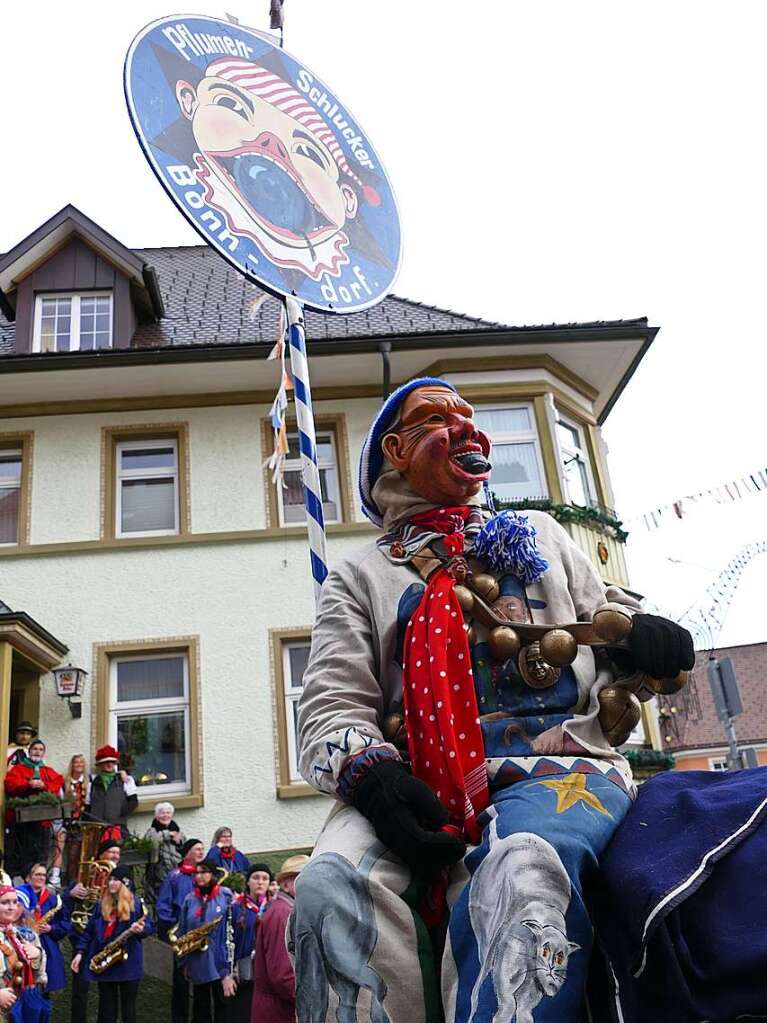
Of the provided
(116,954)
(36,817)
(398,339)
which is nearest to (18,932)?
(116,954)

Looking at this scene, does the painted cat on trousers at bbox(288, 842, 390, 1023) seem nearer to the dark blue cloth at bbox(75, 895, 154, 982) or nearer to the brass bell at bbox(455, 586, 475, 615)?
the brass bell at bbox(455, 586, 475, 615)

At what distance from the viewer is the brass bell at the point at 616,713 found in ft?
7.82

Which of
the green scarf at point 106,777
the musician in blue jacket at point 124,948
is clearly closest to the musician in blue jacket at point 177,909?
the musician in blue jacket at point 124,948

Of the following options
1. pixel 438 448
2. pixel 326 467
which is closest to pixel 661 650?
pixel 438 448

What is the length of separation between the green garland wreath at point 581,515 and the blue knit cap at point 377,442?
34.9ft

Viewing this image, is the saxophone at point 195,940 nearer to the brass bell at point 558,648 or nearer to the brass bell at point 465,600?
the brass bell at point 465,600

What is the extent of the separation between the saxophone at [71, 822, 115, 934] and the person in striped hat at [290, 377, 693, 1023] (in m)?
7.30

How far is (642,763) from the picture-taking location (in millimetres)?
13688

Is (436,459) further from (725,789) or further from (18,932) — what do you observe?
(18,932)

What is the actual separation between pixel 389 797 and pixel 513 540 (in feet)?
2.42

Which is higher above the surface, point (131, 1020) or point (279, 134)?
point (279, 134)

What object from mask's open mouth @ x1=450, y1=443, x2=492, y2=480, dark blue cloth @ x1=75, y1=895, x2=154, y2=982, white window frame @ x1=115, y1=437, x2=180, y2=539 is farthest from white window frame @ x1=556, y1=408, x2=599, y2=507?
mask's open mouth @ x1=450, y1=443, x2=492, y2=480

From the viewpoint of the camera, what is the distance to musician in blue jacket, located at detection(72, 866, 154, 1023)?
334 inches

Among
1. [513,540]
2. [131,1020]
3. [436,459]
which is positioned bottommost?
[131,1020]
